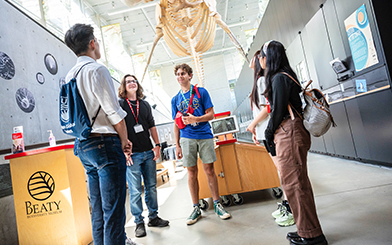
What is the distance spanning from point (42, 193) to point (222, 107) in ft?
63.9

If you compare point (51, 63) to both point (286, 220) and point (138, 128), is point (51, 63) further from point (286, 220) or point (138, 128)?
point (286, 220)

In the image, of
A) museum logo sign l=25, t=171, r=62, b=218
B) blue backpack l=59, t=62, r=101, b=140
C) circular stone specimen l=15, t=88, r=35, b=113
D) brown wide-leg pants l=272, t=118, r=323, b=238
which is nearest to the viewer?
blue backpack l=59, t=62, r=101, b=140

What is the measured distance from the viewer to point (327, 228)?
1.91m

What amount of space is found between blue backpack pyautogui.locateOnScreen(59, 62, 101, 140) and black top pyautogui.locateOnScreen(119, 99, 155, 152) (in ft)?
3.50

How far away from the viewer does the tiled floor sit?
5.88ft

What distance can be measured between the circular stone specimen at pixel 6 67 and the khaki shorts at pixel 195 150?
236 centimetres

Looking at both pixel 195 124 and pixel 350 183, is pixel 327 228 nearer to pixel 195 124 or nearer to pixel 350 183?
pixel 350 183

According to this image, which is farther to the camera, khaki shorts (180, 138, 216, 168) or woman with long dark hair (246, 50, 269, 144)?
khaki shorts (180, 138, 216, 168)

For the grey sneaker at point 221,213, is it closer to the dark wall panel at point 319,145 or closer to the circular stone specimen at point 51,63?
the dark wall panel at point 319,145

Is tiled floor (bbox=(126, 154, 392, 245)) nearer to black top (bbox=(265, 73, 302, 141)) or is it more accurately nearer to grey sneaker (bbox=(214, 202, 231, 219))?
grey sneaker (bbox=(214, 202, 231, 219))

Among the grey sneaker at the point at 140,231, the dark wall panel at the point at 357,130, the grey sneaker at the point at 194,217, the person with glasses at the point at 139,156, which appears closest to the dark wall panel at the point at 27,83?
the person with glasses at the point at 139,156

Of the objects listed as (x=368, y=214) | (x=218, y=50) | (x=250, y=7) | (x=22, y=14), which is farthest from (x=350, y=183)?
(x=218, y=50)

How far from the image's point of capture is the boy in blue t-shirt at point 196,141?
2.61m

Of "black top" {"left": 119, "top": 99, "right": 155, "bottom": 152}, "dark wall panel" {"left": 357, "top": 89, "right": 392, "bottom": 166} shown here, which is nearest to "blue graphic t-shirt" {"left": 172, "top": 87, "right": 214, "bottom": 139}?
"black top" {"left": 119, "top": 99, "right": 155, "bottom": 152}
